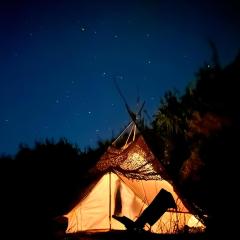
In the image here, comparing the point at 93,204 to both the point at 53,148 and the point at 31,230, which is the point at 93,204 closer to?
the point at 31,230

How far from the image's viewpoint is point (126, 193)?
34.2 feet

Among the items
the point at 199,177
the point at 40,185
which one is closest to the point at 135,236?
the point at 199,177

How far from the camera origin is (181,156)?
46.6 ft

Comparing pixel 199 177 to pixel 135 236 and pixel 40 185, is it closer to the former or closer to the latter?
pixel 135 236

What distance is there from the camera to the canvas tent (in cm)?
901

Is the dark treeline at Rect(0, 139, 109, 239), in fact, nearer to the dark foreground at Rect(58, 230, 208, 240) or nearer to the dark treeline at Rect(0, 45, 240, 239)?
the dark treeline at Rect(0, 45, 240, 239)

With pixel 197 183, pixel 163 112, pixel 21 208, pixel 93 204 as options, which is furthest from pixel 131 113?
pixel 163 112

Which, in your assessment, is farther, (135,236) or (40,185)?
(40,185)

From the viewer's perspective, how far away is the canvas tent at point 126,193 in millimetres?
9013

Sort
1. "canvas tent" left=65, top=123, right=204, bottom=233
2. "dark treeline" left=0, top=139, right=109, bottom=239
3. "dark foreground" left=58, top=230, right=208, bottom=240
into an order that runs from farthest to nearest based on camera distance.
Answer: "dark treeline" left=0, top=139, right=109, bottom=239
"canvas tent" left=65, top=123, right=204, bottom=233
"dark foreground" left=58, top=230, right=208, bottom=240

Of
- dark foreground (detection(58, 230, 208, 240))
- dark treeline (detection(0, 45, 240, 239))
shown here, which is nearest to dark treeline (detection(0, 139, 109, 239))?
dark treeline (detection(0, 45, 240, 239))

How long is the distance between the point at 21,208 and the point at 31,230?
10.4 feet

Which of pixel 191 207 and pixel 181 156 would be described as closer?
pixel 191 207

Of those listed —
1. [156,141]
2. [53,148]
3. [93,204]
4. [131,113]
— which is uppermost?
[53,148]
